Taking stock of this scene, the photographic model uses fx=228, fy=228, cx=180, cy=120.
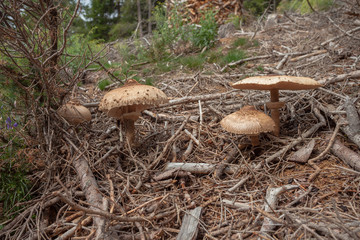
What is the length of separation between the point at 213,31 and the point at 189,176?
5457 millimetres

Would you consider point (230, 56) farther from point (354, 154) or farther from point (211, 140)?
point (354, 154)

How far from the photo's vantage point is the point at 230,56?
5266mm

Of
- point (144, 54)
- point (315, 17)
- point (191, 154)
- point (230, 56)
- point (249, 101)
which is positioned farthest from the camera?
point (315, 17)

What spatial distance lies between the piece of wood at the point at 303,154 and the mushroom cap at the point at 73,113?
2268 millimetres

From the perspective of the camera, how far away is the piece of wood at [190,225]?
1570mm

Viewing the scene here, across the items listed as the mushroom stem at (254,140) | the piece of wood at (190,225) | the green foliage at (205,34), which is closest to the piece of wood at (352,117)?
the mushroom stem at (254,140)

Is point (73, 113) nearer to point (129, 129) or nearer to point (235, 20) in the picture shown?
point (129, 129)

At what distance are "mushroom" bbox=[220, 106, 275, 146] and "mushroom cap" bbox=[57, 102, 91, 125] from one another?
161 cm

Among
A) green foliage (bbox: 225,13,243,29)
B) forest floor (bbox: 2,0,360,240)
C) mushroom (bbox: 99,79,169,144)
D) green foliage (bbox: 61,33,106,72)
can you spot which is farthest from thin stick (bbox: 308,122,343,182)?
green foliage (bbox: 225,13,243,29)

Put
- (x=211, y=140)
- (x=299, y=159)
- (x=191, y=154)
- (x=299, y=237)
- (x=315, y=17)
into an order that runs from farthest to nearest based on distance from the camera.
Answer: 1. (x=315, y=17)
2. (x=211, y=140)
3. (x=191, y=154)
4. (x=299, y=159)
5. (x=299, y=237)

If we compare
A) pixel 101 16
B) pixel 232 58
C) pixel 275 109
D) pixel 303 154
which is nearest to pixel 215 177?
pixel 303 154

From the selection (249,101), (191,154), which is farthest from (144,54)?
(191,154)

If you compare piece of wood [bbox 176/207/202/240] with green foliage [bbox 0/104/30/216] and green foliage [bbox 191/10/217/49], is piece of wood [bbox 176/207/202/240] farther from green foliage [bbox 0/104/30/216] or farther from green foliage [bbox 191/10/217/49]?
green foliage [bbox 191/10/217/49]

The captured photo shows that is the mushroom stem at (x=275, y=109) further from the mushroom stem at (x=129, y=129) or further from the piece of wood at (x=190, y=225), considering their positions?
the mushroom stem at (x=129, y=129)
